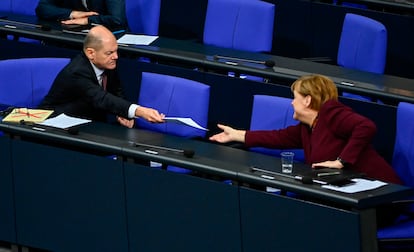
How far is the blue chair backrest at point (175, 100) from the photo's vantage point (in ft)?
23.2

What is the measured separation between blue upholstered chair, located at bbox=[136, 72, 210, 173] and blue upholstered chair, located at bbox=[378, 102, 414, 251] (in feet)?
3.89

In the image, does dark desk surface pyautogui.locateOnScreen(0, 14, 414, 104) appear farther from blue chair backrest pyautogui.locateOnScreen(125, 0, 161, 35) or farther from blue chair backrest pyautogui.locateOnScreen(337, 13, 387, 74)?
blue chair backrest pyautogui.locateOnScreen(125, 0, 161, 35)

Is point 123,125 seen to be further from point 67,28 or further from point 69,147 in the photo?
point 67,28

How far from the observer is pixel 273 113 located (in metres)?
6.89

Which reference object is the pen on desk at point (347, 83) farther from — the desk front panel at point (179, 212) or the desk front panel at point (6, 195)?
the desk front panel at point (6, 195)

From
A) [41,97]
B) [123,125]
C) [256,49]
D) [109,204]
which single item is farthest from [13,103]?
[256,49]

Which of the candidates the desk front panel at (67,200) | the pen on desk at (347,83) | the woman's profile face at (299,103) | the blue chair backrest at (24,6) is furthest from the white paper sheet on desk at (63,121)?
the blue chair backrest at (24,6)

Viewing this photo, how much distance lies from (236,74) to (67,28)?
1534 mm

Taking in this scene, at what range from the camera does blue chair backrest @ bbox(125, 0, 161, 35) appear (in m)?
8.91

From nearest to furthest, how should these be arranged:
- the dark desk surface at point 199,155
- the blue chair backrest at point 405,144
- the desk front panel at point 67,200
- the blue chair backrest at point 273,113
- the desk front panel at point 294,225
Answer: the desk front panel at point 294,225 → the dark desk surface at point 199,155 → the blue chair backrest at point 405,144 → the desk front panel at point 67,200 → the blue chair backrest at point 273,113

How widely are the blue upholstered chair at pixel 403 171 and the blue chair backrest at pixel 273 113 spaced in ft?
2.09

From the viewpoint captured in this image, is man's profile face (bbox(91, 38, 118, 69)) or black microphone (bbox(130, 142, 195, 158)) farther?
man's profile face (bbox(91, 38, 118, 69))

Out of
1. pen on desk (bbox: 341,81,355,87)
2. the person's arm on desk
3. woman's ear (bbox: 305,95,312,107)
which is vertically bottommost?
the person's arm on desk

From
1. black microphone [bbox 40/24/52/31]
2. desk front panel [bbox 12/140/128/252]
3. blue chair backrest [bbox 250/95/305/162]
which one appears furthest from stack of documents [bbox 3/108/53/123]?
black microphone [bbox 40/24/52/31]
